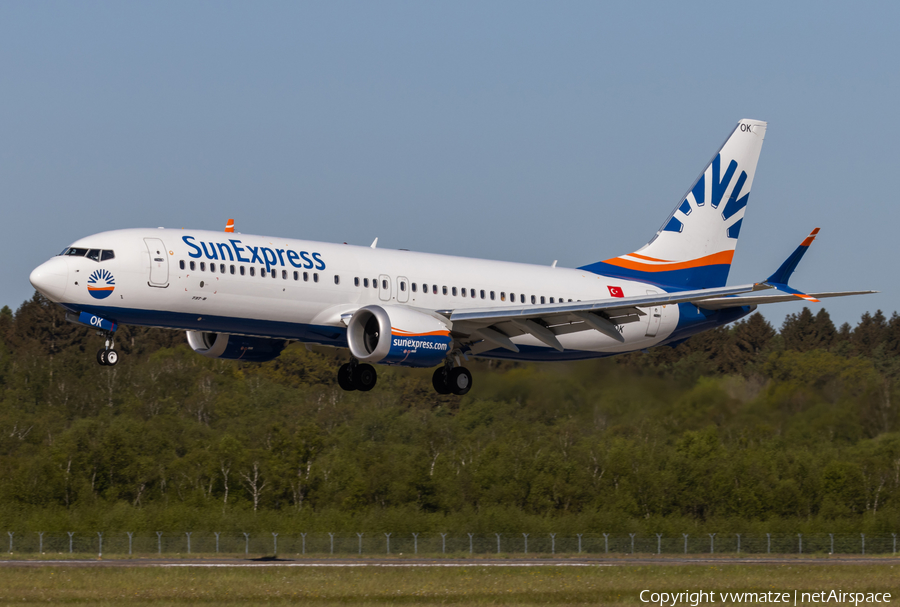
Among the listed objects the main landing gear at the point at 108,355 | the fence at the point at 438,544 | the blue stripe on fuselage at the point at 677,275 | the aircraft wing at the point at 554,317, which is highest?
the blue stripe on fuselage at the point at 677,275

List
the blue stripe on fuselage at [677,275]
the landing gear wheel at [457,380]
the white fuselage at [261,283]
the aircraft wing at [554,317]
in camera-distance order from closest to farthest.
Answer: the white fuselage at [261,283] < the aircraft wing at [554,317] < the landing gear wheel at [457,380] < the blue stripe on fuselage at [677,275]

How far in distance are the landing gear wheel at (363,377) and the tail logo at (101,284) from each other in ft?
32.4

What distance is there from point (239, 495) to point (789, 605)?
51315 mm

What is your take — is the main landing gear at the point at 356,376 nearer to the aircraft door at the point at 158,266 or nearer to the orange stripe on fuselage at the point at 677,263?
the aircraft door at the point at 158,266

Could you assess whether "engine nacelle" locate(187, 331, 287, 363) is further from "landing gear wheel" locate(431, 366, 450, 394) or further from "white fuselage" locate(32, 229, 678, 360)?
"landing gear wheel" locate(431, 366, 450, 394)

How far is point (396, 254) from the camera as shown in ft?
137

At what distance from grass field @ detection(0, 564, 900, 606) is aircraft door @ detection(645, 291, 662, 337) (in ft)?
29.6

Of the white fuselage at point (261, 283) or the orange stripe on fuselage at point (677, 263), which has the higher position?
the orange stripe on fuselage at point (677, 263)

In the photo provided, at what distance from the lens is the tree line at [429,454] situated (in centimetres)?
6206

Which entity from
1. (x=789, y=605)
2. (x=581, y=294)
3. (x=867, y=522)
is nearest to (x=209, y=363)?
(x=867, y=522)

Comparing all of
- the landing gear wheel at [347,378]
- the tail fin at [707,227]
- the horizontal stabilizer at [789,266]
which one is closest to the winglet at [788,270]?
the horizontal stabilizer at [789,266]

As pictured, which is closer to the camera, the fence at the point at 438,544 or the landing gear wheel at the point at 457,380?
the landing gear wheel at the point at 457,380

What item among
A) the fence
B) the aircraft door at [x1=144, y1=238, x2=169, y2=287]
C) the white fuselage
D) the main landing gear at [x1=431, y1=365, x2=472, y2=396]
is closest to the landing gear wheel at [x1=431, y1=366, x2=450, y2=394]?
the main landing gear at [x1=431, y1=365, x2=472, y2=396]

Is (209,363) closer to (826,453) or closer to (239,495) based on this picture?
(239,495)
